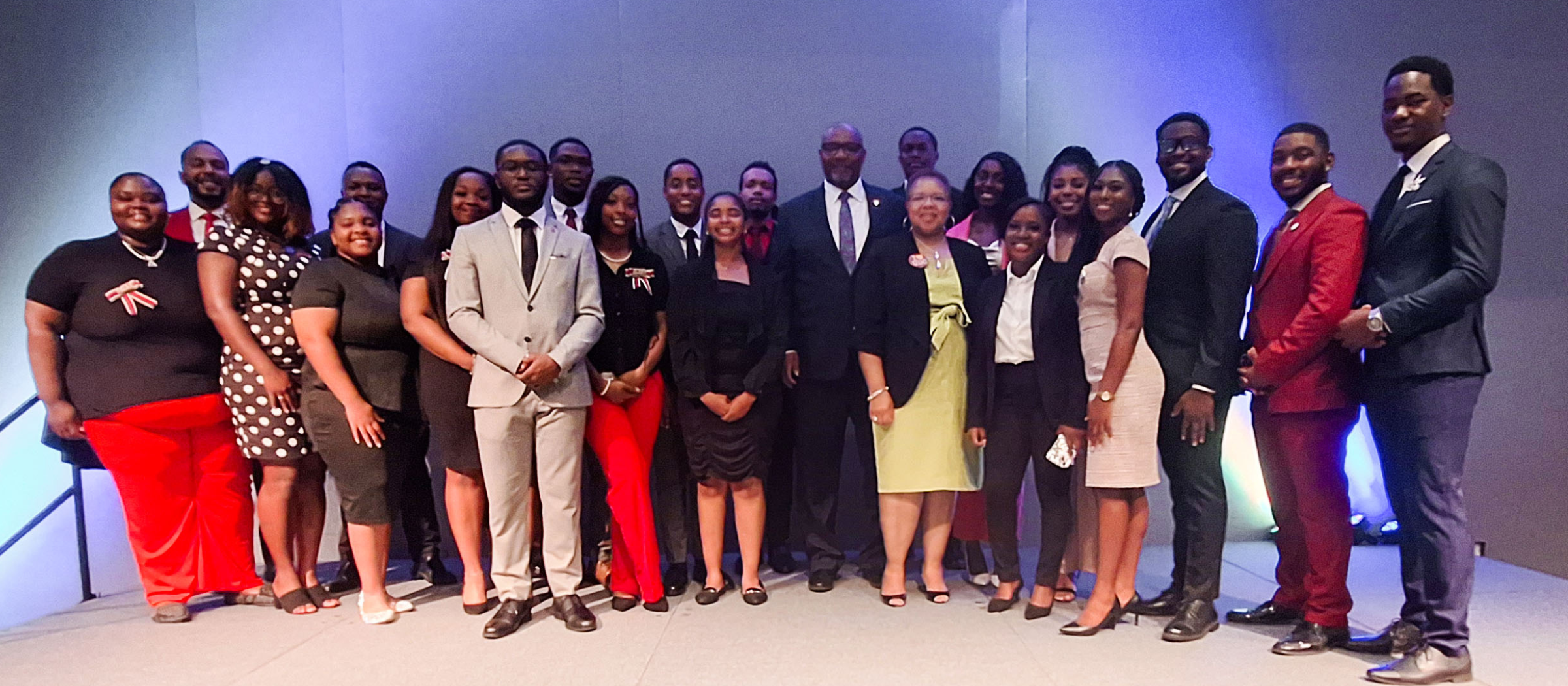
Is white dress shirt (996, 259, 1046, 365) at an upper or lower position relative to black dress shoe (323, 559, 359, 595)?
upper

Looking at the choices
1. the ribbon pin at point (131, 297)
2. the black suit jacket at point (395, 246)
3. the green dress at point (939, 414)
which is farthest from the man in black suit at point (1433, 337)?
the ribbon pin at point (131, 297)

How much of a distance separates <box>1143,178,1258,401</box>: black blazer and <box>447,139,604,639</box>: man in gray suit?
6.85 feet

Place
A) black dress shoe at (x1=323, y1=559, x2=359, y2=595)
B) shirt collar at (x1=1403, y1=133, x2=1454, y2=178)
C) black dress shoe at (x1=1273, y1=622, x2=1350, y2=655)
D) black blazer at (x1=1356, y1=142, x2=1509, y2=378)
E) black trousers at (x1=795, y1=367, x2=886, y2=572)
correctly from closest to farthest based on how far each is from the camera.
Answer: black blazer at (x1=1356, y1=142, x2=1509, y2=378) → shirt collar at (x1=1403, y1=133, x2=1454, y2=178) → black dress shoe at (x1=1273, y1=622, x2=1350, y2=655) → black trousers at (x1=795, y1=367, x2=886, y2=572) → black dress shoe at (x1=323, y1=559, x2=359, y2=595)

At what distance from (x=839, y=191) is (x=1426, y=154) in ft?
7.11

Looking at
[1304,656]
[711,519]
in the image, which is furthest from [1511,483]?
[711,519]

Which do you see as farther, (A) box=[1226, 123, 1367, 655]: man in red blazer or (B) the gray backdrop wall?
(B) the gray backdrop wall

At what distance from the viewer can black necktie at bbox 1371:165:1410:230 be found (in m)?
2.72

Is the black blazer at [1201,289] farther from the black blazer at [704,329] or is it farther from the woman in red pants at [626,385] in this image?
the woman in red pants at [626,385]

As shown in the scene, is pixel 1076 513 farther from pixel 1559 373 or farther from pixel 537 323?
pixel 1559 373

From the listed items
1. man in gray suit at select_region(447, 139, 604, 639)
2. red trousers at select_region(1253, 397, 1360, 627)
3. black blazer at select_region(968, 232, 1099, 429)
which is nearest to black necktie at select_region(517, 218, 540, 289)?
man in gray suit at select_region(447, 139, 604, 639)

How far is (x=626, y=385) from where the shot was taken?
11.0 ft

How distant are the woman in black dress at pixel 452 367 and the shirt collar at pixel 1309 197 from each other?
308 centimetres

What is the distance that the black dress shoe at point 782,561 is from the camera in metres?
3.94

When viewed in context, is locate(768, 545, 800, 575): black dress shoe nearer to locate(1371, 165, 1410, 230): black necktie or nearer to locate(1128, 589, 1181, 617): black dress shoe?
locate(1128, 589, 1181, 617): black dress shoe
